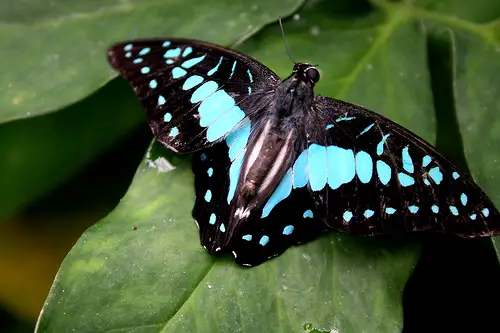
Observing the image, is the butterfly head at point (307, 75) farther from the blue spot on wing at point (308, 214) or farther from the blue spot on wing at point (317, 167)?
the blue spot on wing at point (308, 214)

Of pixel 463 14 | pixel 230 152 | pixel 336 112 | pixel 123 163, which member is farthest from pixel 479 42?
pixel 123 163

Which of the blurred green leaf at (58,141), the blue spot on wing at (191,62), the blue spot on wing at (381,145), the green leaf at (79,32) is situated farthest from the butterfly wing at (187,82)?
the blurred green leaf at (58,141)

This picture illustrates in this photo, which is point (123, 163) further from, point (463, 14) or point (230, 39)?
point (463, 14)

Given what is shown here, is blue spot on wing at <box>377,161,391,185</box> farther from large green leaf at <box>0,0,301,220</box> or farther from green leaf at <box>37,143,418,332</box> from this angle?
large green leaf at <box>0,0,301,220</box>

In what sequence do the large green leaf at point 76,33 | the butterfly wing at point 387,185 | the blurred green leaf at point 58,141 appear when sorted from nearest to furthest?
1. the butterfly wing at point 387,185
2. the large green leaf at point 76,33
3. the blurred green leaf at point 58,141

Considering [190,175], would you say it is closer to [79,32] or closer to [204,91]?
[204,91]

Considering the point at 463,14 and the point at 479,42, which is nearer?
the point at 479,42

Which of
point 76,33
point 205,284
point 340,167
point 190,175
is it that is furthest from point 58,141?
point 340,167

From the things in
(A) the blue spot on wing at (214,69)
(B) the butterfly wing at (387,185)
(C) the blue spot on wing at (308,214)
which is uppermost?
(A) the blue spot on wing at (214,69)
